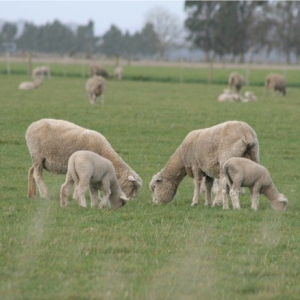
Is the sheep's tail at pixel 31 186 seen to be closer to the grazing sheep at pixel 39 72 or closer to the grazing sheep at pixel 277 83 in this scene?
the grazing sheep at pixel 277 83

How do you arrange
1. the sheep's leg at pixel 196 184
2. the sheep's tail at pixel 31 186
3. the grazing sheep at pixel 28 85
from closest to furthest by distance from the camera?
the sheep's leg at pixel 196 184, the sheep's tail at pixel 31 186, the grazing sheep at pixel 28 85

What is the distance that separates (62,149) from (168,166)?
1741 mm

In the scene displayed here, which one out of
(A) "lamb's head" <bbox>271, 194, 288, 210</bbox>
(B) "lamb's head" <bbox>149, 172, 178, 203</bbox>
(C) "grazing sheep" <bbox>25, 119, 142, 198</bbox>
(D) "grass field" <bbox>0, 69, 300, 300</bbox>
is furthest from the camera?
(B) "lamb's head" <bbox>149, 172, 178, 203</bbox>

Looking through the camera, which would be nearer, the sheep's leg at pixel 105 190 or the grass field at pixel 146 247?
the grass field at pixel 146 247

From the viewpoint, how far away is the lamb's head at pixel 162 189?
1242 cm

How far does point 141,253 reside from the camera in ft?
26.3

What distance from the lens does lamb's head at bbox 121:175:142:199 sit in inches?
462

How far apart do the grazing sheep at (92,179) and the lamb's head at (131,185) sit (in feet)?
1.81

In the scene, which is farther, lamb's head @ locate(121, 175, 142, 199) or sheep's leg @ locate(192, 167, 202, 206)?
sheep's leg @ locate(192, 167, 202, 206)

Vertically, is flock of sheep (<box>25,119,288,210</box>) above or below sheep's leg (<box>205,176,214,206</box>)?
above

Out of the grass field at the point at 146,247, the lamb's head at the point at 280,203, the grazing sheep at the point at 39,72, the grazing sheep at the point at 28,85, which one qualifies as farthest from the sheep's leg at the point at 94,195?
the grazing sheep at the point at 39,72

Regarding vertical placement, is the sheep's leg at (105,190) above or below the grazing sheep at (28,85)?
above

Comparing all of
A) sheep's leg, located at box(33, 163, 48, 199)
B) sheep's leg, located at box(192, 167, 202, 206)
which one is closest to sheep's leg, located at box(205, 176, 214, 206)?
sheep's leg, located at box(192, 167, 202, 206)

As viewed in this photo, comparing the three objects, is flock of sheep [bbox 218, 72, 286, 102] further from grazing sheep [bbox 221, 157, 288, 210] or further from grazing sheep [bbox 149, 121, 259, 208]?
grazing sheep [bbox 221, 157, 288, 210]
